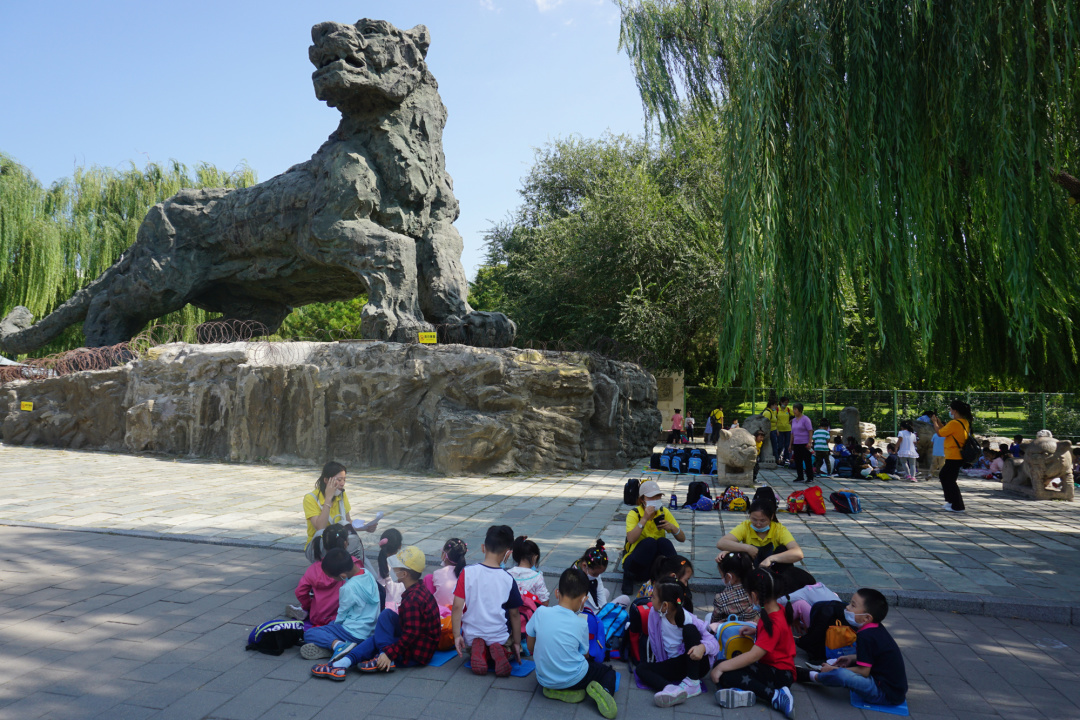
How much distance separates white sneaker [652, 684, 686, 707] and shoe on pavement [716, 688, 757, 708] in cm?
20

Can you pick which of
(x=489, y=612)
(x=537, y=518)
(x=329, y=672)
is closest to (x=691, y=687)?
(x=489, y=612)

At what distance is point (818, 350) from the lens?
580cm

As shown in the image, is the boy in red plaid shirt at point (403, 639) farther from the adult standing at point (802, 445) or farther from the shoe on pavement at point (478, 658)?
the adult standing at point (802, 445)

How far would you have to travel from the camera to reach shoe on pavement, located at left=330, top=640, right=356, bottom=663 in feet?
12.2

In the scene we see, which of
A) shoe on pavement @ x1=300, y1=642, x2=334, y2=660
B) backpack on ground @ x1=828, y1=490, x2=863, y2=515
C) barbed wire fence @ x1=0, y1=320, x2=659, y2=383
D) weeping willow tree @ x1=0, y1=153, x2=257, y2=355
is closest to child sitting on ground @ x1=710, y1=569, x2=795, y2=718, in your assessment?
shoe on pavement @ x1=300, y1=642, x2=334, y2=660

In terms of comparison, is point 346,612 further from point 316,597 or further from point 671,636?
point 671,636

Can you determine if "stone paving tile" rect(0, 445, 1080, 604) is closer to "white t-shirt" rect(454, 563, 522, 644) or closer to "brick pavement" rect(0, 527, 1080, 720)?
"brick pavement" rect(0, 527, 1080, 720)

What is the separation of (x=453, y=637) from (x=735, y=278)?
3966mm

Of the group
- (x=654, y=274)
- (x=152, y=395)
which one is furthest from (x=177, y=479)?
(x=654, y=274)

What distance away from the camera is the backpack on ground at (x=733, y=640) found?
381 cm

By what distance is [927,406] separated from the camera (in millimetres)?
21438

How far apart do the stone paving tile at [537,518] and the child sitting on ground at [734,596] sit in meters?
1.22

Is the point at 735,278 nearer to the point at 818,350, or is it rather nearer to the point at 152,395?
the point at 818,350

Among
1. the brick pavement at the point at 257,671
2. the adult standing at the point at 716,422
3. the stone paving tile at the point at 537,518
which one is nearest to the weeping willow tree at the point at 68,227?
the stone paving tile at the point at 537,518
